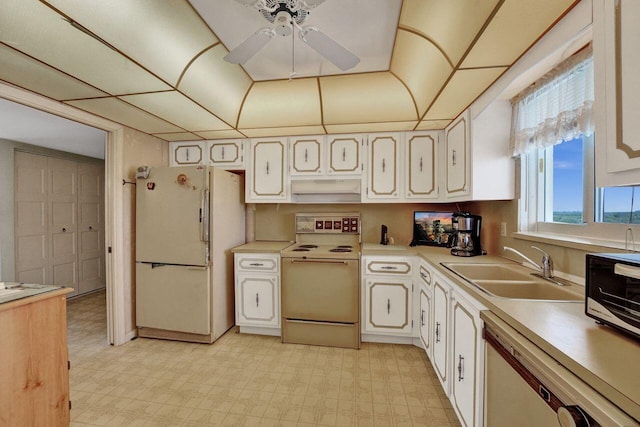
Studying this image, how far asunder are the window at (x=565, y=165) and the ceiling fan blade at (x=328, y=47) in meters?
1.11

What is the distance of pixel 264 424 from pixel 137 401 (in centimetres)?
93

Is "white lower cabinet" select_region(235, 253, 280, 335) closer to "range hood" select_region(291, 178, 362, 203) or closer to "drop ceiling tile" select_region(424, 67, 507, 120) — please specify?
"range hood" select_region(291, 178, 362, 203)

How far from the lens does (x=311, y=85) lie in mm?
2072

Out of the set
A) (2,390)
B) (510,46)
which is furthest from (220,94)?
(2,390)

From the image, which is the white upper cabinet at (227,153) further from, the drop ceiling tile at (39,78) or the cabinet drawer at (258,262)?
the drop ceiling tile at (39,78)

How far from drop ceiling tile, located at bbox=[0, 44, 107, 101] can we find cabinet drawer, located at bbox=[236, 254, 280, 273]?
1.75m

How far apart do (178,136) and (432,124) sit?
2.66m

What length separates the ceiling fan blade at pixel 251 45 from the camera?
1.24 meters

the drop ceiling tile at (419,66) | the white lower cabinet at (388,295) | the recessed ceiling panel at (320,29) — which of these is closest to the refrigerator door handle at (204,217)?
the recessed ceiling panel at (320,29)

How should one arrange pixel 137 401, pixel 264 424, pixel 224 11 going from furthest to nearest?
1. pixel 137 401
2. pixel 264 424
3. pixel 224 11

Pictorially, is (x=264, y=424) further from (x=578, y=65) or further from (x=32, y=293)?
(x=578, y=65)

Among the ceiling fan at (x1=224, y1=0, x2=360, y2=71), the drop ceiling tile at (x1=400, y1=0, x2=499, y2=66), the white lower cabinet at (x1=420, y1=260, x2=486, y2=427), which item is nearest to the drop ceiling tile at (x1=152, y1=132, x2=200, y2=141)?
the ceiling fan at (x1=224, y1=0, x2=360, y2=71)

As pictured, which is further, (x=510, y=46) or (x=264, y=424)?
(x=264, y=424)

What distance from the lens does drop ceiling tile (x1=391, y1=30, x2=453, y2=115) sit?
4.92 feet
